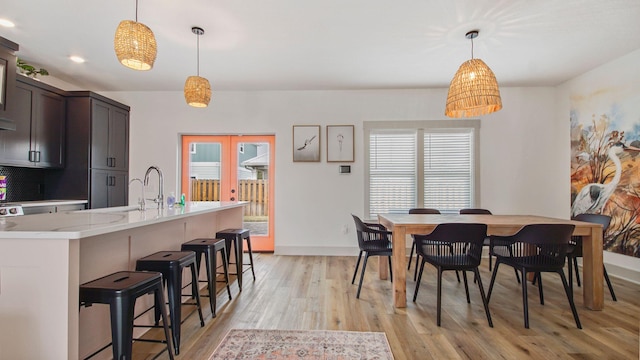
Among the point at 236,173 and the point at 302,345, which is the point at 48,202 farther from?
the point at 302,345

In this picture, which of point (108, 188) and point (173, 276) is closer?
point (173, 276)

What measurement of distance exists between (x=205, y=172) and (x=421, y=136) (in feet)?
12.2

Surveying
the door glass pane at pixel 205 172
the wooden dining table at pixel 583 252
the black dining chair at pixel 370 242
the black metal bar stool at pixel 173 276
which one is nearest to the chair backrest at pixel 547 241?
the wooden dining table at pixel 583 252

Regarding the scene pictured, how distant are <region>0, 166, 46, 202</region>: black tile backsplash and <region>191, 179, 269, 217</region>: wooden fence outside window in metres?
1.97

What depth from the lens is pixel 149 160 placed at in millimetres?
4859

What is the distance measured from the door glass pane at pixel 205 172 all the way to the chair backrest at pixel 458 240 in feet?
11.9

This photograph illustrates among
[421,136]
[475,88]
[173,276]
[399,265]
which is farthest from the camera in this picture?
[421,136]

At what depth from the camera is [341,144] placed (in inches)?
188

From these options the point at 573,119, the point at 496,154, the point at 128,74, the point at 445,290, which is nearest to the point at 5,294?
the point at 445,290

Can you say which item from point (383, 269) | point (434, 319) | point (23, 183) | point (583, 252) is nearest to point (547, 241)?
point (583, 252)

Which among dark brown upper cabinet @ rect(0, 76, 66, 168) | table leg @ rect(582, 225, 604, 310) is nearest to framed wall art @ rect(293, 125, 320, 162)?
dark brown upper cabinet @ rect(0, 76, 66, 168)

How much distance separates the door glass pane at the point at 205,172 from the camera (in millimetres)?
4965

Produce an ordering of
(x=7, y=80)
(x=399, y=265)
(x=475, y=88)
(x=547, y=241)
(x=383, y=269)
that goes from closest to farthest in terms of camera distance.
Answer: (x=547, y=241)
(x=475, y=88)
(x=399, y=265)
(x=7, y=80)
(x=383, y=269)

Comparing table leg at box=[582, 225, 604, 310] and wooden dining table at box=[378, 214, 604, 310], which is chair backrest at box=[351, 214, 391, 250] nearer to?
wooden dining table at box=[378, 214, 604, 310]
